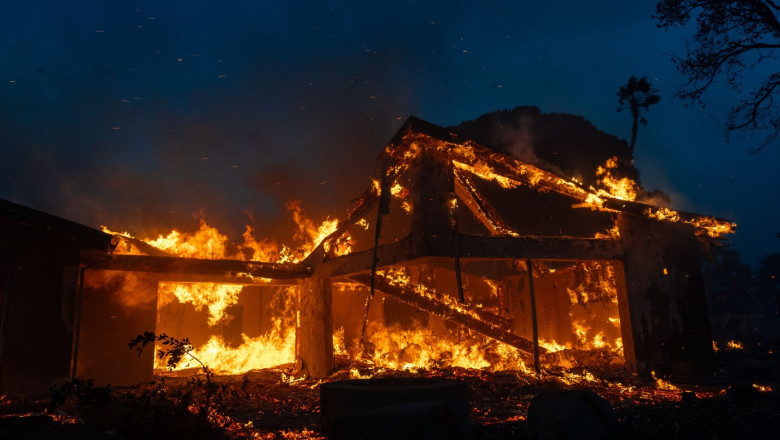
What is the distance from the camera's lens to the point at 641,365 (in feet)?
36.1

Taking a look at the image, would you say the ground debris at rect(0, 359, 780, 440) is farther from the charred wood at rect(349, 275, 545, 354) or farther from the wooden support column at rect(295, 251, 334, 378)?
the charred wood at rect(349, 275, 545, 354)

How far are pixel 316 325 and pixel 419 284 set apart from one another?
5690mm

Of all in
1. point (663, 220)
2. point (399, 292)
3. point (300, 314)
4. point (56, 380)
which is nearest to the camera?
point (56, 380)

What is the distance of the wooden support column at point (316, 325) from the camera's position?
1288cm

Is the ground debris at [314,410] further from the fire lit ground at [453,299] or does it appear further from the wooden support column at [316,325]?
the wooden support column at [316,325]

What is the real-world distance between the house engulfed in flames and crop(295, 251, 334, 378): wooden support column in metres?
0.06

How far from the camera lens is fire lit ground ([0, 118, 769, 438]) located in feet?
31.9

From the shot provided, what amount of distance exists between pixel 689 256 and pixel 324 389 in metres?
10.7

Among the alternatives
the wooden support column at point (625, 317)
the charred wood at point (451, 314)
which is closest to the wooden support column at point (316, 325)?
the charred wood at point (451, 314)

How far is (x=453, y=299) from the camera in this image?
627 inches

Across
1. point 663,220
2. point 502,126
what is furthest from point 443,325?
point 502,126

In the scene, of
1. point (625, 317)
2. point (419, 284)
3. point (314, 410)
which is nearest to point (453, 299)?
point (419, 284)

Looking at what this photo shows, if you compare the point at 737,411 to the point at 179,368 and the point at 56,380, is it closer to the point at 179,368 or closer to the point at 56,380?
the point at 56,380

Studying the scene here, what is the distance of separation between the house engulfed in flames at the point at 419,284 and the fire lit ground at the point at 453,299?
46mm
